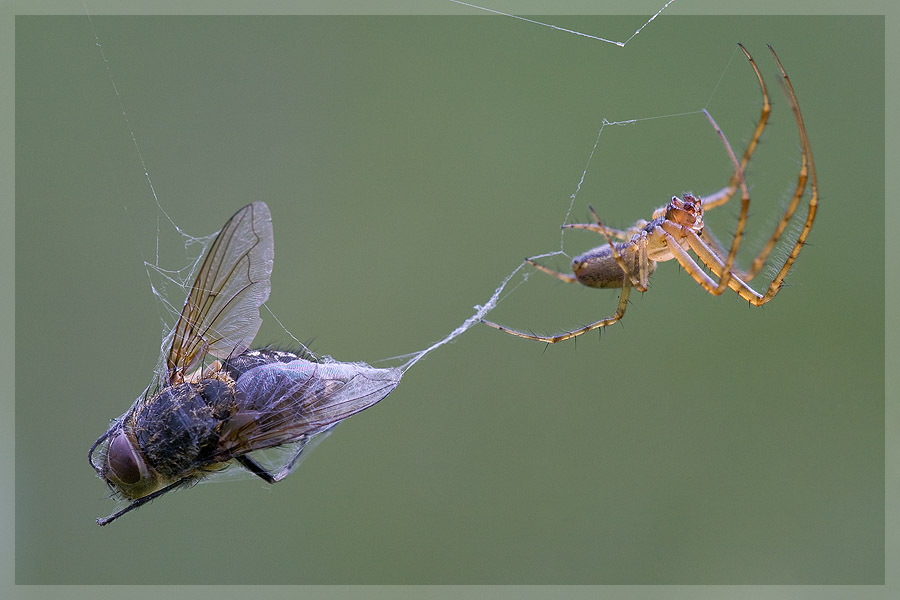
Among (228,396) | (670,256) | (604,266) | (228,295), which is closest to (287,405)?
(228,396)

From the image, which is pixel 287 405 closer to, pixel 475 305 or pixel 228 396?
pixel 228 396

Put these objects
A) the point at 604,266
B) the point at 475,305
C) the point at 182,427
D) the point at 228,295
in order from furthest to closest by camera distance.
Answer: the point at 475,305 → the point at 604,266 → the point at 228,295 → the point at 182,427

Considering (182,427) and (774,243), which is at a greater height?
(774,243)

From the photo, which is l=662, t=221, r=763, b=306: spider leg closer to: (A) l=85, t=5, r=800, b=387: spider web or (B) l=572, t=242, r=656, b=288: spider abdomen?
(B) l=572, t=242, r=656, b=288: spider abdomen

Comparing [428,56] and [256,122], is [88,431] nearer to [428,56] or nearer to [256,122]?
[256,122]

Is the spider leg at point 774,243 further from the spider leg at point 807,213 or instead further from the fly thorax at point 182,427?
the fly thorax at point 182,427

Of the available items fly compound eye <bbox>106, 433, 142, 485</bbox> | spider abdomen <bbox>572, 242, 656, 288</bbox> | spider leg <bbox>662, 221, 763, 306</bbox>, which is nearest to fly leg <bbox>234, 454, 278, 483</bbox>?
fly compound eye <bbox>106, 433, 142, 485</bbox>

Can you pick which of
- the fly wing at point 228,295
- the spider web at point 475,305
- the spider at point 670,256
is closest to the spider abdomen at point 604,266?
the spider at point 670,256
